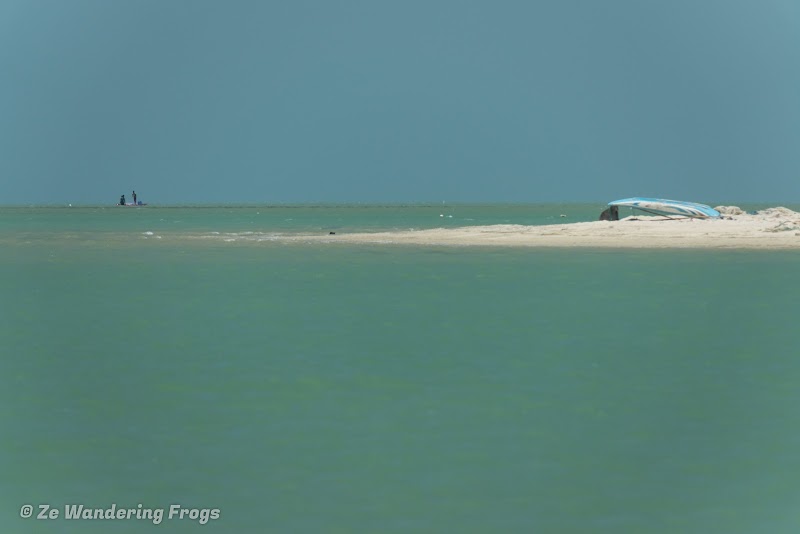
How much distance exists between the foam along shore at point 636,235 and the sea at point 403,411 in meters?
20.2

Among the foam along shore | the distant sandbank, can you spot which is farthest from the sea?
the foam along shore

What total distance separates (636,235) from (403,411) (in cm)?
3792

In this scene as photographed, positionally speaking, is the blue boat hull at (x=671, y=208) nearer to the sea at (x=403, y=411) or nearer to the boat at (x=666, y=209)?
the boat at (x=666, y=209)

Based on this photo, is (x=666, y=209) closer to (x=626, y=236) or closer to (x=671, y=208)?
(x=671, y=208)

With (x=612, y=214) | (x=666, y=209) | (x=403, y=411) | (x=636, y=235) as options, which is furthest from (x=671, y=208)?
(x=403, y=411)

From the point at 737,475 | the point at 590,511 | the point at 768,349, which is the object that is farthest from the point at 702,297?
the point at 590,511

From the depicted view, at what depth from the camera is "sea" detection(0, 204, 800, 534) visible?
8641mm

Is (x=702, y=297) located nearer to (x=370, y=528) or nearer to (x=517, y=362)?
(x=517, y=362)

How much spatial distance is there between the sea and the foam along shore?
Result: 2018 cm

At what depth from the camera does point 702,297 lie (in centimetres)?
2358

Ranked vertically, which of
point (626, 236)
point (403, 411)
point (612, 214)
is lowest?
point (403, 411)

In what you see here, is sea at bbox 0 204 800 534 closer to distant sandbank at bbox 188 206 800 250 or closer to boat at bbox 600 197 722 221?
distant sandbank at bbox 188 206 800 250

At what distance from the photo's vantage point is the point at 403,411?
11773mm

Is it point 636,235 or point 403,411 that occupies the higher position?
point 636,235
